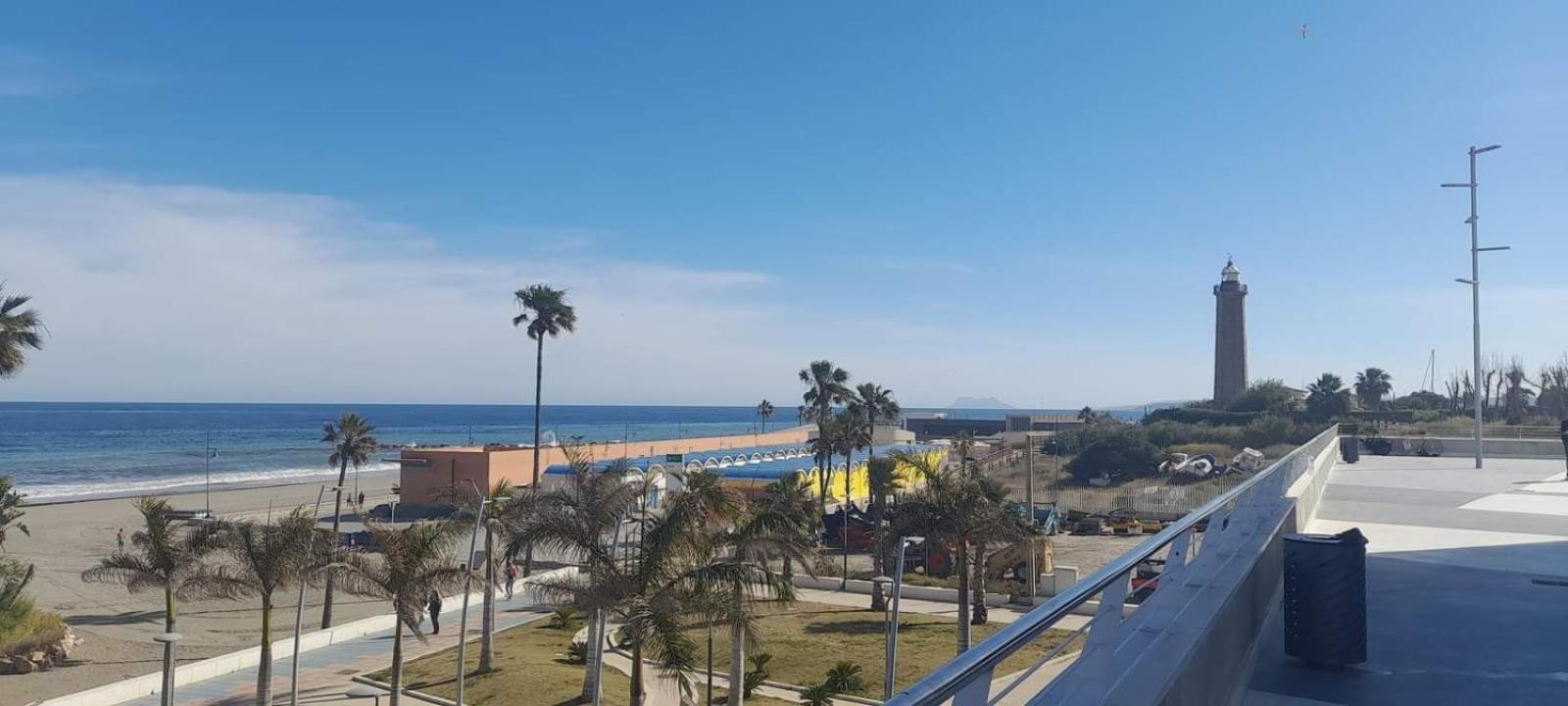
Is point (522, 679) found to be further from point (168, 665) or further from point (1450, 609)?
point (1450, 609)

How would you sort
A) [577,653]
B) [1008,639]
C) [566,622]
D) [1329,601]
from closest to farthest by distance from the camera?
[1008,639]
[1329,601]
[577,653]
[566,622]

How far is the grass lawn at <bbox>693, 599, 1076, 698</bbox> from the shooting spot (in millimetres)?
22922

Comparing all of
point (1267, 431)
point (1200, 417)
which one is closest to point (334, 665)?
point (1267, 431)

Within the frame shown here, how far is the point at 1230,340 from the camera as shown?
3346 inches

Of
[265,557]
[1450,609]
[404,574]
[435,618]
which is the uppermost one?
[1450,609]

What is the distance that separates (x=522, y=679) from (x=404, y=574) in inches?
188

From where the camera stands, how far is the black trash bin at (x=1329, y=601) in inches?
216

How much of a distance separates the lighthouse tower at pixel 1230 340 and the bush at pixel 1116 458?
23283 millimetres

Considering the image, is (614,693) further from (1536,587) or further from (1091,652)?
(1091,652)

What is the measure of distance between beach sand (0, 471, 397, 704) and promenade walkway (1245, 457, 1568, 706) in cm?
2252

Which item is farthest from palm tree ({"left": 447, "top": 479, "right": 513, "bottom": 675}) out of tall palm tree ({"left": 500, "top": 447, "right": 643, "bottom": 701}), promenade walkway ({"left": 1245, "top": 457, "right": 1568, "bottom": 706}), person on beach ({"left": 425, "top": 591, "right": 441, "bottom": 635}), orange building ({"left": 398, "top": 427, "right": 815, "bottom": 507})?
orange building ({"left": 398, "top": 427, "right": 815, "bottom": 507})

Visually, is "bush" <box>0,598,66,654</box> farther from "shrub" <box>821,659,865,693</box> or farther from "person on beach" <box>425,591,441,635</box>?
"shrub" <box>821,659,865,693</box>

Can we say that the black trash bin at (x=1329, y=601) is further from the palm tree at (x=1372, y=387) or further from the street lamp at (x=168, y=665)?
the palm tree at (x=1372, y=387)

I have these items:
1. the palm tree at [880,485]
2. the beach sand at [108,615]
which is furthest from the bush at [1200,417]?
the beach sand at [108,615]
